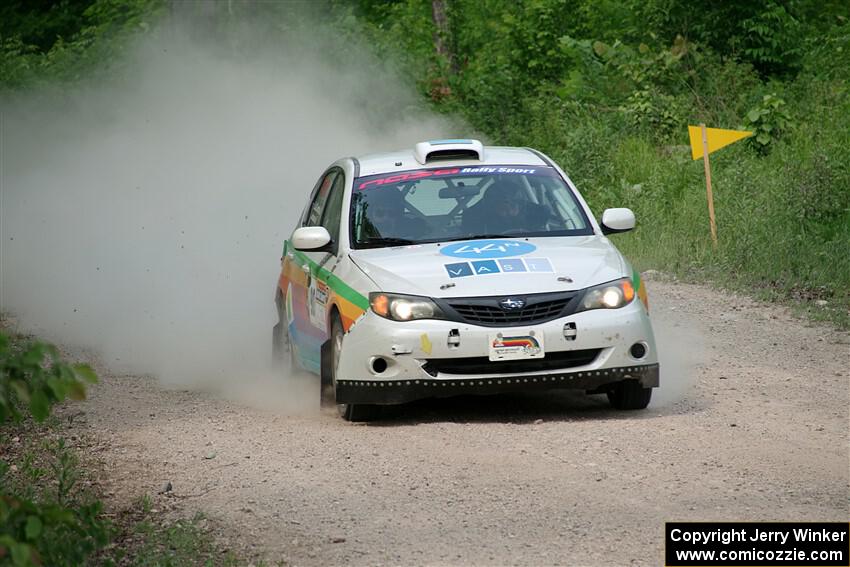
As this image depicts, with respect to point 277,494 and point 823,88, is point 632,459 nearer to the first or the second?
point 277,494

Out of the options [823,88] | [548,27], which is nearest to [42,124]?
[548,27]

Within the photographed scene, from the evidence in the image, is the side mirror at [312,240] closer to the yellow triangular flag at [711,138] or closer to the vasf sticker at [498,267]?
the vasf sticker at [498,267]

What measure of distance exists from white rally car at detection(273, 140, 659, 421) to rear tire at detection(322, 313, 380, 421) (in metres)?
0.01

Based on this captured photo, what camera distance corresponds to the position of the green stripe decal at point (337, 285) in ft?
31.3

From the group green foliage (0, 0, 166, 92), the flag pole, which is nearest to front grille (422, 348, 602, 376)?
the flag pole

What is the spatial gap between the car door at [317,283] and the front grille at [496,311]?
120 centimetres

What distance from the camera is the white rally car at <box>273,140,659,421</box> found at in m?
9.29

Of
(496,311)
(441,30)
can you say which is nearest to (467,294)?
(496,311)

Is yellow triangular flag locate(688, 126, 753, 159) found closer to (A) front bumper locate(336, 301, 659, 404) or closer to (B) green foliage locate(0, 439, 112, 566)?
(A) front bumper locate(336, 301, 659, 404)

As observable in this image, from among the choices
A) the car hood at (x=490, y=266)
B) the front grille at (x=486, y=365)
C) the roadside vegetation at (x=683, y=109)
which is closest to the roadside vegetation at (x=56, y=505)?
the front grille at (x=486, y=365)

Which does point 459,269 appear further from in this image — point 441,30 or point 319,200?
point 441,30

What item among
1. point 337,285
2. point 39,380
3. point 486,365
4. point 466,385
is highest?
point 337,285

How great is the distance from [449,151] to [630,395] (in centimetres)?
236

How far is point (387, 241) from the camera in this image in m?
10.3
